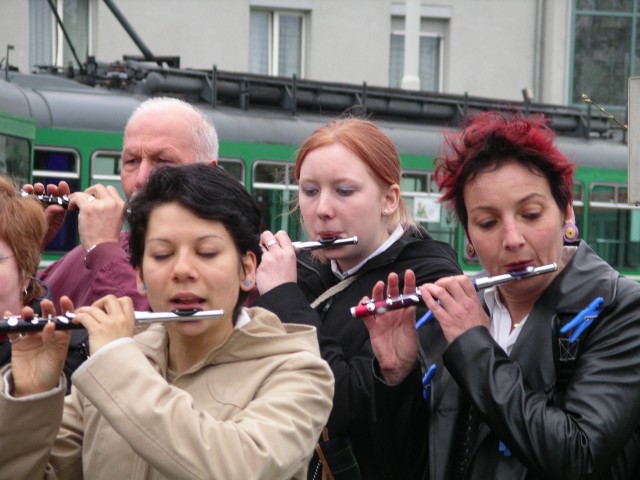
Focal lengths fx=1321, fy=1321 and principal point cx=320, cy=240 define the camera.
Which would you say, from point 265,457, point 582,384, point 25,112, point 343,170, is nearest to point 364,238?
point 343,170

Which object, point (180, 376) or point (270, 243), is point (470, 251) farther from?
point (180, 376)

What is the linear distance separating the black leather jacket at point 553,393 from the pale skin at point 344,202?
2.01 ft

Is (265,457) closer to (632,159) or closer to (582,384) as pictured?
(582,384)

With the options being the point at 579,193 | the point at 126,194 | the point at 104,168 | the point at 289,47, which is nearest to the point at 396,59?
the point at 289,47

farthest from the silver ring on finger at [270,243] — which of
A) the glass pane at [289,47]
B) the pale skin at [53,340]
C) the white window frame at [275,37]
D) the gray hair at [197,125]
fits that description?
the glass pane at [289,47]

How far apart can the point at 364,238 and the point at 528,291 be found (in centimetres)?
73

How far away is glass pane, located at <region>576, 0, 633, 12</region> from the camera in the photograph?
982 inches

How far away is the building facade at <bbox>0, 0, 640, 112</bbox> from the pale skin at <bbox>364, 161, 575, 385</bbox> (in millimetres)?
17805

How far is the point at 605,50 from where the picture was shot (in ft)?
83.4

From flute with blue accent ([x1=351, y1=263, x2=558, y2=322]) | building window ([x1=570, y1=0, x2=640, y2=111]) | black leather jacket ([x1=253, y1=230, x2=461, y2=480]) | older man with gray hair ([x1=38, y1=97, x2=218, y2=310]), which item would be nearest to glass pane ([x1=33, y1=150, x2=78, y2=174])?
older man with gray hair ([x1=38, y1=97, x2=218, y2=310])

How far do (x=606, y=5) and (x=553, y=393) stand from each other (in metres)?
23.3

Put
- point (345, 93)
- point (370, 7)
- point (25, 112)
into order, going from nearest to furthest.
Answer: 1. point (25, 112)
2. point (345, 93)
3. point (370, 7)

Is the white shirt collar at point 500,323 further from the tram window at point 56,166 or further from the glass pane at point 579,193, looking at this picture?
the glass pane at point 579,193

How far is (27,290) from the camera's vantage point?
328 centimetres
